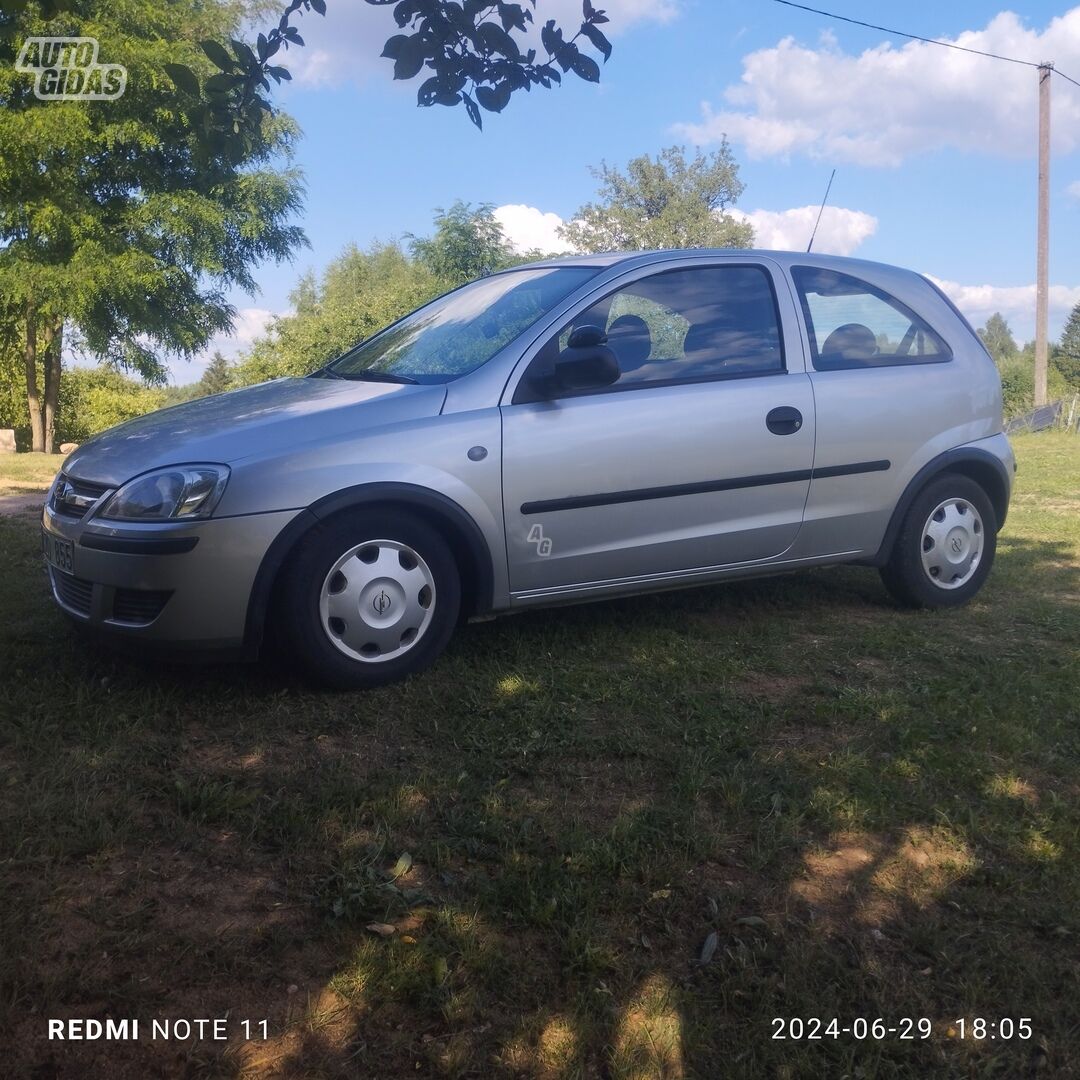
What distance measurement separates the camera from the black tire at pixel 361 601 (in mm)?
3918

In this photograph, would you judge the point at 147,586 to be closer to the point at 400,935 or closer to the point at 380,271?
the point at 400,935

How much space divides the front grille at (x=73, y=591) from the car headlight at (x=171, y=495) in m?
0.31

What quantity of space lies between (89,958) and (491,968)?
2.85 ft

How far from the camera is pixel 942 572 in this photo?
5.55 metres

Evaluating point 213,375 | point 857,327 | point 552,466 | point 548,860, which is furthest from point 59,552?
point 213,375

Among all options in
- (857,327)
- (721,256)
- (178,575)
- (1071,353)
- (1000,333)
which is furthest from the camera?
(1000,333)

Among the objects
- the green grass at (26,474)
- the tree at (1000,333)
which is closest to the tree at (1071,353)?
the tree at (1000,333)

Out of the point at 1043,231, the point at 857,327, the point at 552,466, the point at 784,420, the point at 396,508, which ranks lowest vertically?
the point at 396,508

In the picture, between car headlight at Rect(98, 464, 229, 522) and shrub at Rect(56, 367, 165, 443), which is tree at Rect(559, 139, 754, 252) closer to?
shrub at Rect(56, 367, 165, 443)

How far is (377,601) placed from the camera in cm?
407

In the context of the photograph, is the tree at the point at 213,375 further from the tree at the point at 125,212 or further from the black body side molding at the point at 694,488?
the black body side molding at the point at 694,488

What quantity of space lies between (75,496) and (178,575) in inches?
26.7

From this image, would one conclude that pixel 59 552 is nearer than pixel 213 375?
Yes

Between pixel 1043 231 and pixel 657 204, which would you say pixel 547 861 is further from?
pixel 657 204
